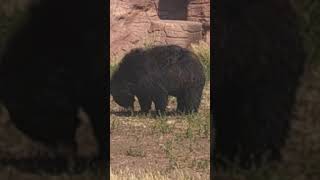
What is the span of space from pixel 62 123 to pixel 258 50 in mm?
1052

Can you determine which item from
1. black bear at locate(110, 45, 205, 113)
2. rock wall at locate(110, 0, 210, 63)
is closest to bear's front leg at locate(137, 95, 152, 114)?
Result: black bear at locate(110, 45, 205, 113)

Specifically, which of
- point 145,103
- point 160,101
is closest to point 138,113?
point 145,103

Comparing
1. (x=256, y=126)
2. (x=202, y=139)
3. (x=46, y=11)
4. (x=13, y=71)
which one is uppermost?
(x=46, y=11)

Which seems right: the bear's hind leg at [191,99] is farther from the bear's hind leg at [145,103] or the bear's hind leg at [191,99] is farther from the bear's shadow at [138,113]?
the bear's hind leg at [145,103]

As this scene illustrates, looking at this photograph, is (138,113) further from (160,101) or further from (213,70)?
(213,70)

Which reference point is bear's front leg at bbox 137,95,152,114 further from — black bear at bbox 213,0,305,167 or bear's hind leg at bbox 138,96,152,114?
black bear at bbox 213,0,305,167

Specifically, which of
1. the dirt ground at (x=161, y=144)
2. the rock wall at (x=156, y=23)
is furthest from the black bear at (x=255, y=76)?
the rock wall at (x=156, y=23)

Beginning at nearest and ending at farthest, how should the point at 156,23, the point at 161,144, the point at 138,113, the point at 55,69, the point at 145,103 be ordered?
the point at 55,69 < the point at 161,144 < the point at 138,113 < the point at 145,103 < the point at 156,23

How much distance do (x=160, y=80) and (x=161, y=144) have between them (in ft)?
8.75

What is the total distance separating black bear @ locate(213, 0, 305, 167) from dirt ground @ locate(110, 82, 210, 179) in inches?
86.6

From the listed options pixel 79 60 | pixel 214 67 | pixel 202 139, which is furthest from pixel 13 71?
pixel 202 139

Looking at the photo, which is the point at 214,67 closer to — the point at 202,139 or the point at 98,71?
the point at 98,71

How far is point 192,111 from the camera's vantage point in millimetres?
9883

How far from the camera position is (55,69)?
3412 millimetres
